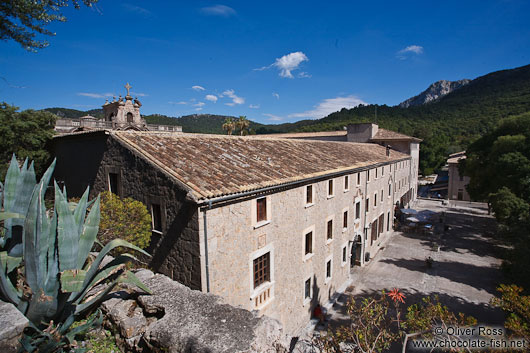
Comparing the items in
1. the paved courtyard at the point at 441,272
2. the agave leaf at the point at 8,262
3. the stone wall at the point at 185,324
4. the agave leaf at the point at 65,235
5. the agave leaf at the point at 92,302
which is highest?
the agave leaf at the point at 65,235

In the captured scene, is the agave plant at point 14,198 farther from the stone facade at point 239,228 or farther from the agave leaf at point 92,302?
the stone facade at point 239,228

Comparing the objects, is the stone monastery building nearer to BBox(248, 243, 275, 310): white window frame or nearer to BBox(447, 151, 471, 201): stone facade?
BBox(248, 243, 275, 310): white window frame

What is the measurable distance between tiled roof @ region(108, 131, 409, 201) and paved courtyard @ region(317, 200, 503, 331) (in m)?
8.05

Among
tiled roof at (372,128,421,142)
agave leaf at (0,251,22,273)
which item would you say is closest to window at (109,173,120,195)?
agave leaf at (0,251,22,273)

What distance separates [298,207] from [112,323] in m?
7.52

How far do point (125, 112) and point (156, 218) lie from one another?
2537 cm

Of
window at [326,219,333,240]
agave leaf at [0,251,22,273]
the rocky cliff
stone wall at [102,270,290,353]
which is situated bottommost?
window at [326,219,333,240]

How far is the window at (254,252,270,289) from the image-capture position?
28.8 ft

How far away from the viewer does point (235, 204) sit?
24.8 feet

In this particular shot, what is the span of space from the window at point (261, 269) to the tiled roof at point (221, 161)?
2.56 metres

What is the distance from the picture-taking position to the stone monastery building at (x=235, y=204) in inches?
275

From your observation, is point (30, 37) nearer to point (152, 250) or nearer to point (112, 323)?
point (152, 250)

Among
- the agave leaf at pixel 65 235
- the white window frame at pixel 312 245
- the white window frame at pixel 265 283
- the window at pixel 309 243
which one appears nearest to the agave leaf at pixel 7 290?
the agave leaf at pixel 65 235

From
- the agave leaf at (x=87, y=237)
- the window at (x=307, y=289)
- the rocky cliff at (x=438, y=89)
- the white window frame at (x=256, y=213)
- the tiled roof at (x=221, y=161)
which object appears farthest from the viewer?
the rocky cliff at (x=438, y=89)
